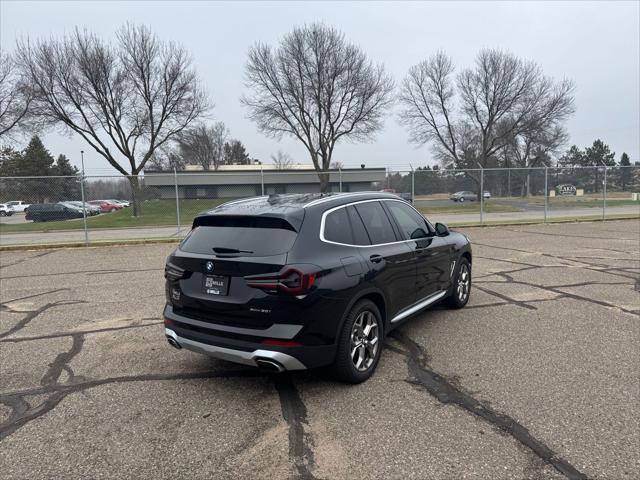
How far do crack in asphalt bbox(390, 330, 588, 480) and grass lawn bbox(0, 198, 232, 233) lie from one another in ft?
46.3

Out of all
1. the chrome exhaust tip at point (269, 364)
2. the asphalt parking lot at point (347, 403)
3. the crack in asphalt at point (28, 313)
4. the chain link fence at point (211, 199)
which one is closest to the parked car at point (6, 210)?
the chain link fence at point (211, 199)

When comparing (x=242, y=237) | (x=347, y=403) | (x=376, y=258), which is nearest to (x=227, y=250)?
(x=242, y=237)

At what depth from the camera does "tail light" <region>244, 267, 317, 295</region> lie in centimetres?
339

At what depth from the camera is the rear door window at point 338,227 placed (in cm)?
388

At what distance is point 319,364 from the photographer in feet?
11.6

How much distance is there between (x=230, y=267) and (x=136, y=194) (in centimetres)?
1534

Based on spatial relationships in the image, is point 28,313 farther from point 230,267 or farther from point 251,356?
point 251,356

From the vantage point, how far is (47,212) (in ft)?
54.2

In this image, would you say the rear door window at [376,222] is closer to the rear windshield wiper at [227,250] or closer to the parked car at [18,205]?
the rear windshield wiper at [227,250]

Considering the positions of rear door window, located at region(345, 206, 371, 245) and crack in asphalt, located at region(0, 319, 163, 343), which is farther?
crack in asphalt, located at region(0, 319, 163, 343)

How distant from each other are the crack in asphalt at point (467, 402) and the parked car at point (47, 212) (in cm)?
1577

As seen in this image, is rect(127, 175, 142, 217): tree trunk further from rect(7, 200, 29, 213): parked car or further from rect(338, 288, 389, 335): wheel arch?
rect(338, 288, 389, 335): wheel arch

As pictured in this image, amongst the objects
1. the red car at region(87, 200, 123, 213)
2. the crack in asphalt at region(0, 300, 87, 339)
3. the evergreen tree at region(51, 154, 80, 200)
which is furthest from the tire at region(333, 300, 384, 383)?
the red car at region(87, 200, 123, 213)

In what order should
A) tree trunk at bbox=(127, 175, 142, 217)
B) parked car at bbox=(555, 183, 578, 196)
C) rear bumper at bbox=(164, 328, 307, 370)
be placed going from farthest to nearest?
parked car at bbox=(555, 183, 578, 196) → tree trunk at bbox=(127, 175, 142, 217) → rear bumper at bbox=(164, 328, 307, 370)
